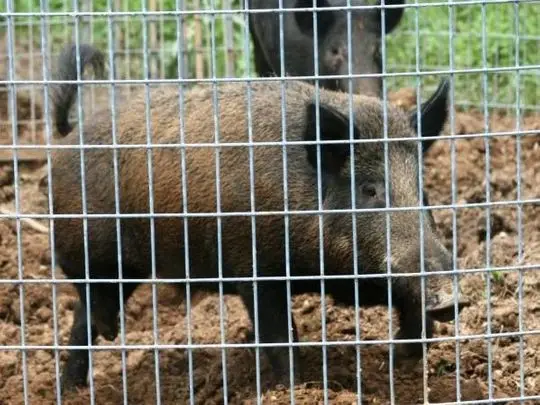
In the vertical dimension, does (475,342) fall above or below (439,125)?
below

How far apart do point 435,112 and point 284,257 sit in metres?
0.86

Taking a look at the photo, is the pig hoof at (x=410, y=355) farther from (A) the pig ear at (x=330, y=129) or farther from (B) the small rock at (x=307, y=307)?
(B) the small rock at (x=307, y=307)

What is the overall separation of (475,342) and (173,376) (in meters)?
1.37

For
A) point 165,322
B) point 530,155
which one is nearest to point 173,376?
point 165,322

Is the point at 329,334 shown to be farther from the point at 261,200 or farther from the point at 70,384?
the point at 70,384

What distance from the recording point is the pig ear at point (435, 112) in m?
5.43

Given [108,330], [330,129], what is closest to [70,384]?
[108,330]

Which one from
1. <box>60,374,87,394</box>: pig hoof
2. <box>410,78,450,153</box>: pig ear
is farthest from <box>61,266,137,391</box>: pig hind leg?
<box>410,78,450,153</box>: pig ear

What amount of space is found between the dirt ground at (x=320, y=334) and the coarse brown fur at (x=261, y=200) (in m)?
0.23

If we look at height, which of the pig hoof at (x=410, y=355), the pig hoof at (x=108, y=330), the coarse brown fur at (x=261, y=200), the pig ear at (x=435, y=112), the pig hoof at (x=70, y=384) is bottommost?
the pig hoof at (x=70, y=384)

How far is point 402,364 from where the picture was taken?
5805 millimetres

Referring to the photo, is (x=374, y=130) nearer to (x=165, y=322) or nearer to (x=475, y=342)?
(x=475, y=342)

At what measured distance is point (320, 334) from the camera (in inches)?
256

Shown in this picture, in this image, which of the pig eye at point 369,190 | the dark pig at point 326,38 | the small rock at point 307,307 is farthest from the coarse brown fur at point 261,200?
the dark pig at point 326,38
